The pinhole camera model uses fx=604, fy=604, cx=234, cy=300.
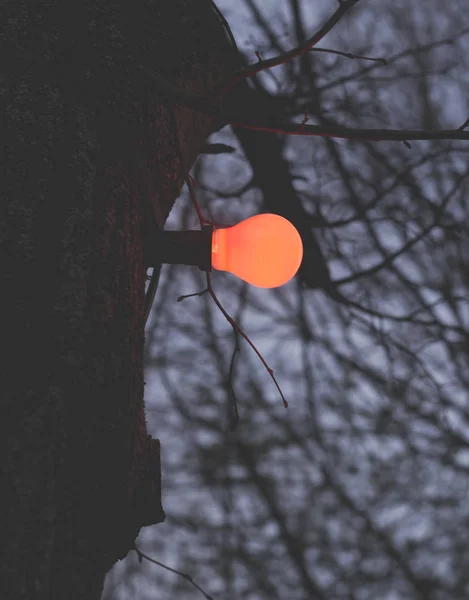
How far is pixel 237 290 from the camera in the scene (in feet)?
18.1

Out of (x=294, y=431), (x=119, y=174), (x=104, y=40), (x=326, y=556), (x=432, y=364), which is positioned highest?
(x=104, y=40)

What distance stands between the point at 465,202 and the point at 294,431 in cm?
273

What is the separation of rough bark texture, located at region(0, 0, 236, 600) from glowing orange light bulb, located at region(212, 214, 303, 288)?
0.99 ft

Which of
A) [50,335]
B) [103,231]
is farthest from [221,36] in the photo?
[50,335]

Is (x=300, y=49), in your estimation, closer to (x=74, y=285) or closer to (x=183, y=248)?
(x=183, y=248)

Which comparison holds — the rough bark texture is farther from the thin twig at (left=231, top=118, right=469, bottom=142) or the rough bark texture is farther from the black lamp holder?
the thin twig at (left=231, top=118, right=469, bottom=142)

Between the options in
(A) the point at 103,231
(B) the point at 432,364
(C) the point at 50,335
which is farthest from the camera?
(B) the point at 432,364

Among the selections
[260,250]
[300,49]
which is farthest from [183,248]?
[300,49]

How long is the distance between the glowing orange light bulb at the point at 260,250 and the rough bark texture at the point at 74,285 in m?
0.30

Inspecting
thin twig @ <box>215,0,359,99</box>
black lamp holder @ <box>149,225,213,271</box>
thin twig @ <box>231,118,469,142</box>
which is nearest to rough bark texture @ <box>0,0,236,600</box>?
black lamp holder @ <box>149,225,213,271</box>

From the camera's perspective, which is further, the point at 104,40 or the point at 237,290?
the point at 237,290

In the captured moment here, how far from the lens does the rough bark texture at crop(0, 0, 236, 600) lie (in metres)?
0.79

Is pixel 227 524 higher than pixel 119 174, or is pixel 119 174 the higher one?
pixel 119 174

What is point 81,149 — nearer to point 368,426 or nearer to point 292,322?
point 292,322
